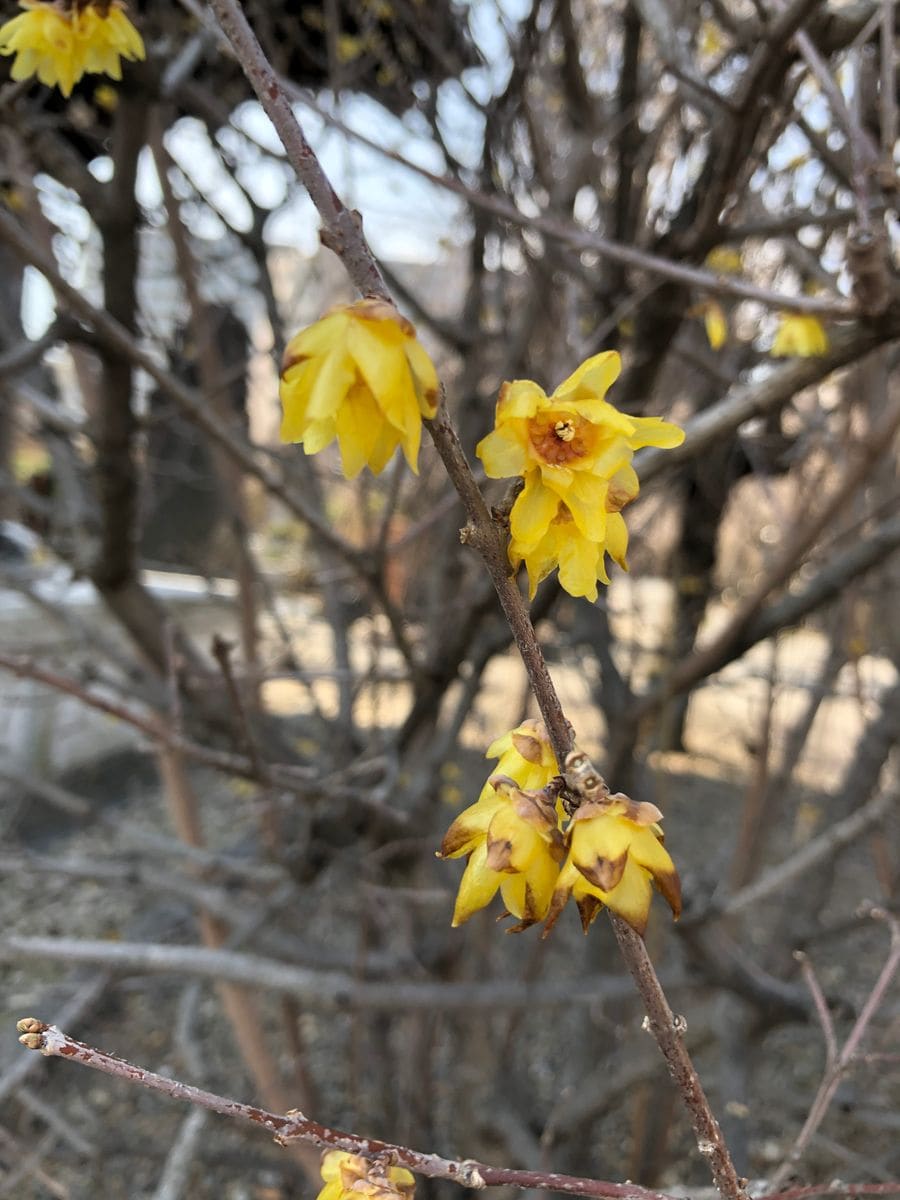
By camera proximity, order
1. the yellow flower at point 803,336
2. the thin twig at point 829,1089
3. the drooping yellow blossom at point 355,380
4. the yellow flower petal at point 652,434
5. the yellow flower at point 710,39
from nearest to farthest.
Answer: the drooping yellow blossom at point 355,380, the yellow flower petal at point 652,434, the thin twig at point 829,1089, the yellow flower at point 803,336, the yellow flower at point 710,39

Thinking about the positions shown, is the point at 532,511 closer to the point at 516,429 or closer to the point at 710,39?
the point at 516,429

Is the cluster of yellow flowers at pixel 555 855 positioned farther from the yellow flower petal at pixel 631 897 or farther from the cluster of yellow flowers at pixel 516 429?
Result: the cluster of yellow flowers at pixel 516 429

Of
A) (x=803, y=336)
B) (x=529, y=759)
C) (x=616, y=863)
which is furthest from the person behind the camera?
(x=803, y=336)

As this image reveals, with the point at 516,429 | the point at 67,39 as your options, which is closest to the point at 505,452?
the point at 516,429

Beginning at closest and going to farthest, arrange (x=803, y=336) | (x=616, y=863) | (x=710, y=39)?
(x=616, y=863), (x=803, y=336), (x=710, y=39)

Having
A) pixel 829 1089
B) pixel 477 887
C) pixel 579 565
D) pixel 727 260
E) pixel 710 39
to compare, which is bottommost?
pixel 829 1089

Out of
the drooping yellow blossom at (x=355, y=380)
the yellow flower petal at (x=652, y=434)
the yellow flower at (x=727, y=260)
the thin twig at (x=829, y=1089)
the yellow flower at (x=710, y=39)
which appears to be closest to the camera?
the drooping yellow blossom at (x=355, y=380)

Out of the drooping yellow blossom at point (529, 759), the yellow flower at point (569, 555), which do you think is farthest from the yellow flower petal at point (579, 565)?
the drooping yellow blossom at point (529, 759)
